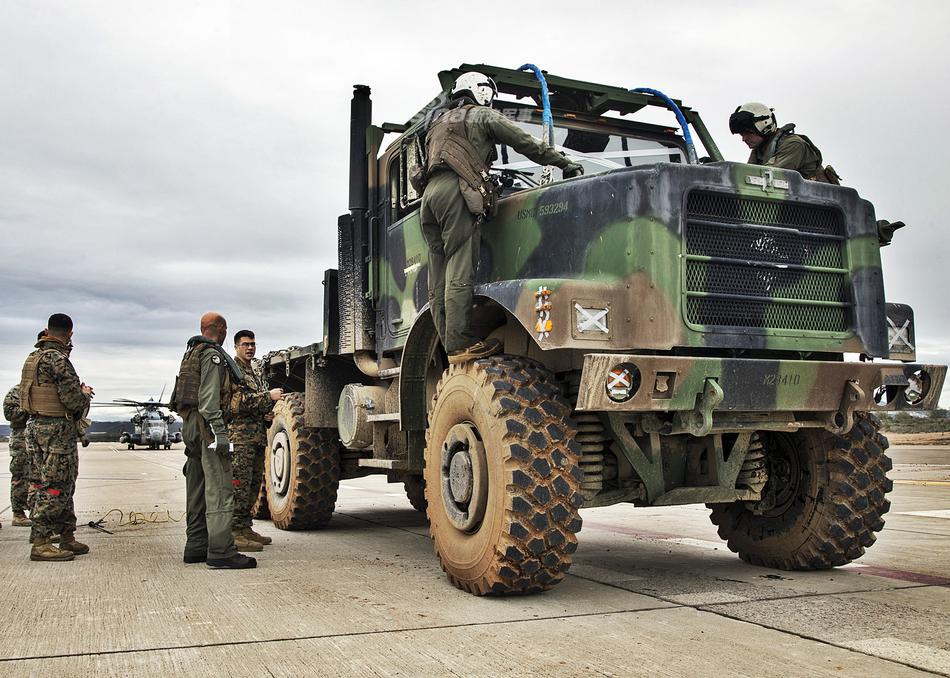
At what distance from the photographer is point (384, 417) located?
23.8 ft

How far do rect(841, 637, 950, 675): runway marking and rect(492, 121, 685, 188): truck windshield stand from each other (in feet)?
11.3

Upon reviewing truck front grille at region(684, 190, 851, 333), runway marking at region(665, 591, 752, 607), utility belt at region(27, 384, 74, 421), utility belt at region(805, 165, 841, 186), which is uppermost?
utility belt at region(805, 165, 841, 186)

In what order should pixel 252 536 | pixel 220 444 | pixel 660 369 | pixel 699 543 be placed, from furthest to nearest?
pixel 699 543 < pixel 252 536 < pixel 220 444 < pixel 660 369

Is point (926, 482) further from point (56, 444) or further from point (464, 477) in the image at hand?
point (56, 444)

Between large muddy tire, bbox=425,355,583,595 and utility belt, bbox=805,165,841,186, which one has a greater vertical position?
utility belt, bbox=805,165,841,186

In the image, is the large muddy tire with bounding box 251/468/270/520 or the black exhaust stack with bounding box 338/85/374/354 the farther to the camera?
the large muddy tire with bounding box 251/468/270/520

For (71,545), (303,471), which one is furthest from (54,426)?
(303,471)

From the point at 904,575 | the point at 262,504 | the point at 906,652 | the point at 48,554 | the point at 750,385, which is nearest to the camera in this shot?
the point at 906,652

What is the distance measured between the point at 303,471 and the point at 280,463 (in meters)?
0.55

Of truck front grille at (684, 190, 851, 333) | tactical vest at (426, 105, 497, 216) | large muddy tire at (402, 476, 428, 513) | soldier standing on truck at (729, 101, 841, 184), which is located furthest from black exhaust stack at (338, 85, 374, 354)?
truck front grille at (684, 190, 851, 333)

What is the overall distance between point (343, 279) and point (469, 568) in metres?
3.58

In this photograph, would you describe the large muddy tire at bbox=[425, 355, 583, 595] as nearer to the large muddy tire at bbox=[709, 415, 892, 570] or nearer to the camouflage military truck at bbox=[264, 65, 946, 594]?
the camouflage military truck at bbox=[264, 65, 946, 594]

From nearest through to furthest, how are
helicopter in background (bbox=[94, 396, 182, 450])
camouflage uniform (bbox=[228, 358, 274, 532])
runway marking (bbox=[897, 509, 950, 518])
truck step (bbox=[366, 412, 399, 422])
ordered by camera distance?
1. truck step (bbox=[366, 412, 399, 422])
2. camouflage uniform (bbox=[228, 358, 274, 532])
3. runway marking (bbox=[897, 509, 950, 518])
4. helicopter in background (bbox=[94, 396, 182, 450])

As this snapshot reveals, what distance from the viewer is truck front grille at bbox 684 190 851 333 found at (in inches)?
209
